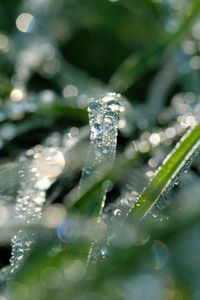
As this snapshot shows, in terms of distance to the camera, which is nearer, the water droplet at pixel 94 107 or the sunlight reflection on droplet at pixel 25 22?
the water droplet at pixel 94 107

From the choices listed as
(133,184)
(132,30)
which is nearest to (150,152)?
(133,184)

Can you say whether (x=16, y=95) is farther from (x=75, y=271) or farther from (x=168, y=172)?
(x=75, y=271)

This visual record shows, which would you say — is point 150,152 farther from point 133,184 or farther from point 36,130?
point 36,130

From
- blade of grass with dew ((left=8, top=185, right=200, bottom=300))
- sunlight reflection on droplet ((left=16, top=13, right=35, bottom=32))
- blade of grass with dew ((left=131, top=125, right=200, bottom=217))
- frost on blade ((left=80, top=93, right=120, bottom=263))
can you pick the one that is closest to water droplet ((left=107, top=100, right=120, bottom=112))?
frost on blade ((left=80, top=93, right=120, bottom=263))

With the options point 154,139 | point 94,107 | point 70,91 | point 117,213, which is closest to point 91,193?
point 117,213

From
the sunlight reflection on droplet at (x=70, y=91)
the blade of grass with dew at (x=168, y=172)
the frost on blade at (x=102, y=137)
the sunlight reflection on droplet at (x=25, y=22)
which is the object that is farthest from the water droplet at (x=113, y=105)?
the sunlight reflection on droplet at (x=25, y=22)

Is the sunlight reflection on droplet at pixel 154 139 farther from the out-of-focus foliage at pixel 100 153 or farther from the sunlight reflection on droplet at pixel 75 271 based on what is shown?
the sunlight reflection on droplet at pixel 75 271

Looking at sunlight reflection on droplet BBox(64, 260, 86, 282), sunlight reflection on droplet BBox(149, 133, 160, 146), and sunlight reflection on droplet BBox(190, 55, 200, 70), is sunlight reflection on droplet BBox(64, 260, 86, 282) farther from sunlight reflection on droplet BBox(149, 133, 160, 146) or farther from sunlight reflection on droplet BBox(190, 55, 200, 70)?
sunlight reflection on droplet BBox(190, 55, 200, 70)
